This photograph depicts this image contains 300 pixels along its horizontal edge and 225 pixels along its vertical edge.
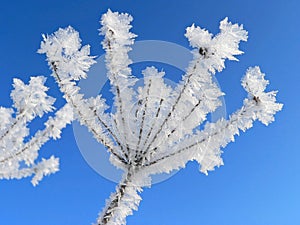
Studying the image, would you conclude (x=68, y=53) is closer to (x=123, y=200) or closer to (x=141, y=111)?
(x=141, y=111)

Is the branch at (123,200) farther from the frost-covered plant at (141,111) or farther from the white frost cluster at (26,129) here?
the white frost cluster at (26,129)

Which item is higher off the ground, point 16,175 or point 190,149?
point 190,149

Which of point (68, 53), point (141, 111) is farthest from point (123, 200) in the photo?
point (68, 53)

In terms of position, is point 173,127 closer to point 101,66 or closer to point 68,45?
point 101,66

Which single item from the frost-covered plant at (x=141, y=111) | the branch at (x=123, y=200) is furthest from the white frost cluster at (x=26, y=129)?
the branch at (x=123, y=200)

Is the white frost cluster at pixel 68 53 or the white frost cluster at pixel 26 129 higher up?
the white frost cluster at pixel 68 53

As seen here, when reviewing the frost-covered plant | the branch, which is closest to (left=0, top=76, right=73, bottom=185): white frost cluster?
the frost-covered plant

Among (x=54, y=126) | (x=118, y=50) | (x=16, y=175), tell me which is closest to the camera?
(x=54, y=126)

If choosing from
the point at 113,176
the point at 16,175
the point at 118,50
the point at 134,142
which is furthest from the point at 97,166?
the point at 118,50
